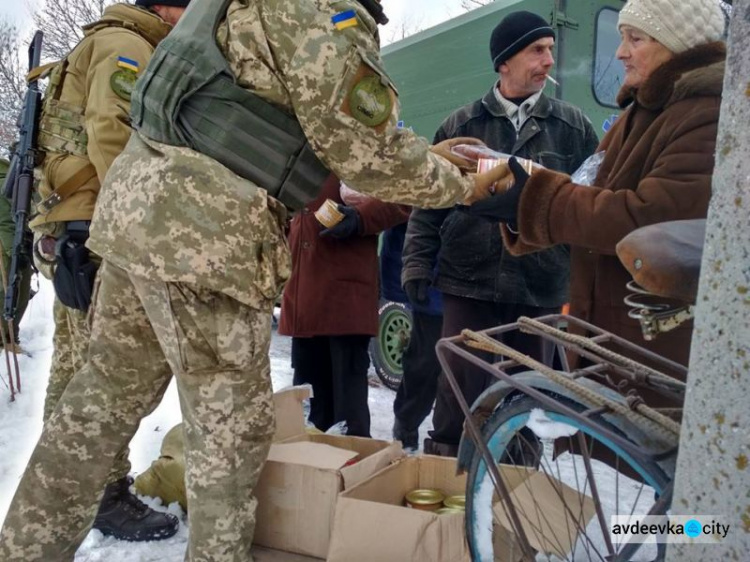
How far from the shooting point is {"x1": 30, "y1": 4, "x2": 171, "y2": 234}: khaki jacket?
2.55 m

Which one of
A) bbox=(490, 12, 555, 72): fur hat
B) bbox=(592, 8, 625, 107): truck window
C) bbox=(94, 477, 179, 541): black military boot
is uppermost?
bbox=(592, 8, 625, 107): truck window

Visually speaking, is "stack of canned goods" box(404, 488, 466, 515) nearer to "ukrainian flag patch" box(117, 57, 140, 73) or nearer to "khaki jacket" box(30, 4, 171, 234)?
"khaki jacket" box(30, 4, 171, 234)

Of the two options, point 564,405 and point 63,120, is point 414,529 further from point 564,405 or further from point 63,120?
point 63,120

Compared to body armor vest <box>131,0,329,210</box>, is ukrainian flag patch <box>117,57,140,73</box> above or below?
above

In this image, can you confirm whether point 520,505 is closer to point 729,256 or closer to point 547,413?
point 547,413

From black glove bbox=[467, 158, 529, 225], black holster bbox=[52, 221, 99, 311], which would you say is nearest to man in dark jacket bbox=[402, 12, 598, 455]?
black glove bbox=[467, 158, 529, 225]

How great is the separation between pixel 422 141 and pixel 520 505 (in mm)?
1091

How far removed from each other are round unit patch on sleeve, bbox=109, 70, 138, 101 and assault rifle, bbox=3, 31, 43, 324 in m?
0.57

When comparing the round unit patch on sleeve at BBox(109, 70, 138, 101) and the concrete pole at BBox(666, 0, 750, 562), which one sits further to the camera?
the round unit patch on sleeve at BBox(109, 70, 138, 101)

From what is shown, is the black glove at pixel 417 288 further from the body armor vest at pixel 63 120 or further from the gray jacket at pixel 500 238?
the body armor vest at pixel 63 120

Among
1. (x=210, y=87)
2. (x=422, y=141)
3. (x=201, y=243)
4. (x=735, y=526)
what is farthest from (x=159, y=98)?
(x=735, y=526)

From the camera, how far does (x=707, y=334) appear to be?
92cm

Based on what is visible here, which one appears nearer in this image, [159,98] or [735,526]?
[735,526]

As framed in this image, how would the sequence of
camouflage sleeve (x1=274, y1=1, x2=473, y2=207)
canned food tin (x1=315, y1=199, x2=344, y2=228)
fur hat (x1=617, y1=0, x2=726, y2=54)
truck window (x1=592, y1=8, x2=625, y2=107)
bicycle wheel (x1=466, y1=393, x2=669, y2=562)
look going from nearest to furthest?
1. bicycle wheel (x1=466, y1=393, x2=669, y2=562)
2. camouflage sleeve (x1=274, y1=1, x2=473, y2=207)
3. fur hat (x1=617, y1=0, x2=726, y2=54)
4. canned food tin (x1=315, y1=199, x2=344, y2=228)
5. truck window (x1=592, y1=8, x2=625, y2=107)
